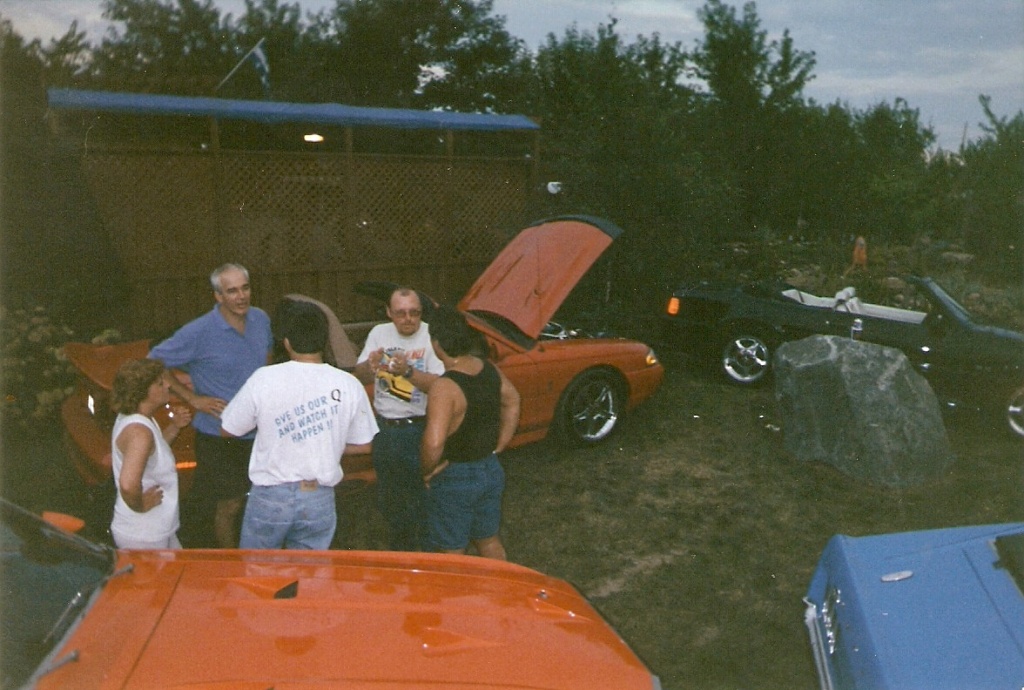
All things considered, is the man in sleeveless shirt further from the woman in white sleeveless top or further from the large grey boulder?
the large grey boulder

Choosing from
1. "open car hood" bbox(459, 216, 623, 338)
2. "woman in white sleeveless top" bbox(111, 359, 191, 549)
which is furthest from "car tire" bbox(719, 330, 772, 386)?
"woman in white sleeveless top" bbox(111, 359, 191, 549)

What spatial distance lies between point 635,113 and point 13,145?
6754mm

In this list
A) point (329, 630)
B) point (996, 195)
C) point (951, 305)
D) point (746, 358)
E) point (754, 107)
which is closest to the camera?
point (329, 630)

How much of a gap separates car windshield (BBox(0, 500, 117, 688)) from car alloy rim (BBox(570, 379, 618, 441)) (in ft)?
14.0

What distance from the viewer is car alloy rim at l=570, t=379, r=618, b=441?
6.60 m

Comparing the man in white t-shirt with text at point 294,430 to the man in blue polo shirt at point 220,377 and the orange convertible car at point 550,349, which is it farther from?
the orange convertible car at point 550,349

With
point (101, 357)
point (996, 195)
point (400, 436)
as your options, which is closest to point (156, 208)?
point (101, 357)

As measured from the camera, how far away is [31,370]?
22.4 ft

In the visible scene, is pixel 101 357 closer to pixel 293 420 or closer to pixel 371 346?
pixel 371 346

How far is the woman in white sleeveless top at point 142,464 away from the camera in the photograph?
3.23m

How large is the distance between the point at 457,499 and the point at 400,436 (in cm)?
70

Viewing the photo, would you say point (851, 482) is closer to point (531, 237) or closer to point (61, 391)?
point (531, 237)

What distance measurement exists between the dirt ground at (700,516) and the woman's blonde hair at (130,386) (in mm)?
2128

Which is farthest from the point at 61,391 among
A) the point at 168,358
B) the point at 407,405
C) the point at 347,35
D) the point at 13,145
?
the point at 347,35
